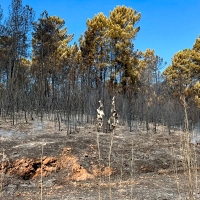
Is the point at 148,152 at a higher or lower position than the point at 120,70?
lower

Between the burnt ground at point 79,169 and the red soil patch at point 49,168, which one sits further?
the red soil patch at point 49,168

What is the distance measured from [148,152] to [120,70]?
10.2 m

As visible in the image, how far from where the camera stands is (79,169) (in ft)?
19.0

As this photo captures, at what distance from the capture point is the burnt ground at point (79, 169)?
4516 mm

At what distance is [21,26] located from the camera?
45.4 ft

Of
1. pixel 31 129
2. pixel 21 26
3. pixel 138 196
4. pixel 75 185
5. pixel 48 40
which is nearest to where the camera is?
pixel 138 196

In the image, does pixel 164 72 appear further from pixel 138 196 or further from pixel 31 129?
pixel 138 196

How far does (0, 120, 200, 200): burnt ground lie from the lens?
4516 mm

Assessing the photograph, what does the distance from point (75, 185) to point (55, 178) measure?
24.2 inches

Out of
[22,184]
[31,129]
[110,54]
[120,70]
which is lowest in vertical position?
[22,184]

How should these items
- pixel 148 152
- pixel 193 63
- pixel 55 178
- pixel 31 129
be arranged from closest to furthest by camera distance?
pixel 55 178 → pixel 148 152 → pixel 31 129 → pixel 193 63

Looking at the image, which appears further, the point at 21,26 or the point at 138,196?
the point at 21,26

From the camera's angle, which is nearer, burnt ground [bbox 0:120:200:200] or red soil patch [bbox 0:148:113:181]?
burnt ground [bbox 0:120:200:200]

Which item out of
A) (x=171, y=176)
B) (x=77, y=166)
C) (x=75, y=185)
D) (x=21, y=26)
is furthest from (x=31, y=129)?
(x=21, y=26)
